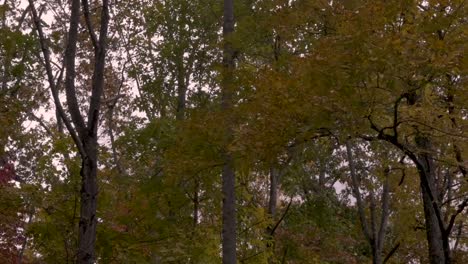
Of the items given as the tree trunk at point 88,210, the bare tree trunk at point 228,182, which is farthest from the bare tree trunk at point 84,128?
the bare tree trunk at point 228,182

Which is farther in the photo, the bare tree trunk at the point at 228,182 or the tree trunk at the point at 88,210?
the bare tree trunk at the point at 228,182

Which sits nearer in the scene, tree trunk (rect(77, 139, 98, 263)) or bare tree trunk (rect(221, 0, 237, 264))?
tree trunk (rect(77, 139, 98, 263))

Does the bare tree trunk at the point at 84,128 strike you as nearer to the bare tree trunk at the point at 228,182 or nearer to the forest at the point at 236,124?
the forest at the point at 236,124

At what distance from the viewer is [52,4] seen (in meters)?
9.07

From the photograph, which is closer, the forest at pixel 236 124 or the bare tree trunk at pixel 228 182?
the forest at pixel 236 124

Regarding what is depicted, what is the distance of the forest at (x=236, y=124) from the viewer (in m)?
5.75

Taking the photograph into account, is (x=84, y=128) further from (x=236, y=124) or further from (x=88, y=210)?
(x=236, y=124)

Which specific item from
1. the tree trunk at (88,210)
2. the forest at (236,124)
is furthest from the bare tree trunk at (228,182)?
the tree trunk at (88,210)

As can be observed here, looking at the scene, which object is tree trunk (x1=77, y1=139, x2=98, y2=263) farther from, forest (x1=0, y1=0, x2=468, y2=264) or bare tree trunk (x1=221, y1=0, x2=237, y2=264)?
bare tree trunk (x1=221, y1=0, x2=237, y2=264)

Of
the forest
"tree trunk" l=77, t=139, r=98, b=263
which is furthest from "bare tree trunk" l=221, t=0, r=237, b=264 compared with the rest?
"tree trunk" l=77, t=139, r=98, b=263

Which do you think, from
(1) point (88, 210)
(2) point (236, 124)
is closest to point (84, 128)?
(1) point (88, 210)

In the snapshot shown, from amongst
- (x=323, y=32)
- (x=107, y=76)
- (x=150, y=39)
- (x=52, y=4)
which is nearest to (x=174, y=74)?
(x=150, y=39)

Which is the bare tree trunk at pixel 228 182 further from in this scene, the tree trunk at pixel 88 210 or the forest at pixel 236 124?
the tree trunk at pixel 88 210

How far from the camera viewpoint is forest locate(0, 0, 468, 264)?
5754mm
